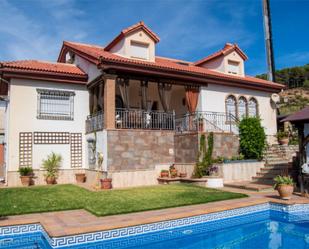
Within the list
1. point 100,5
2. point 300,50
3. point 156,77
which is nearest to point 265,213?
point 156,77

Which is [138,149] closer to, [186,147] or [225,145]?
[186,147]

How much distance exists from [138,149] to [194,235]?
7.32m

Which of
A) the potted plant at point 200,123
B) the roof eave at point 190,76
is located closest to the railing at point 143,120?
the potted plant at point 200,123

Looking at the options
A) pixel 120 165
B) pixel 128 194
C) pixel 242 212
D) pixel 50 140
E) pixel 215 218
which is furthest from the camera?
pixel 50 140

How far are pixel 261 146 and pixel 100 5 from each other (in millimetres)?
11352

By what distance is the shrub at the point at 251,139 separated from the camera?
1595cm

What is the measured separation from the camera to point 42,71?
15781 mm

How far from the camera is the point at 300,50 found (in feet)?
89.2

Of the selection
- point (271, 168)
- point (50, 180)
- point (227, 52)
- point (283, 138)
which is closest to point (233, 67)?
point (227, 52)

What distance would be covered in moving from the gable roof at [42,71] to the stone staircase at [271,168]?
9.71 m

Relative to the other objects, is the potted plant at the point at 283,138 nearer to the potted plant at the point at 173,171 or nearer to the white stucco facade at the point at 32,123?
the potted plant at the point at 173,171

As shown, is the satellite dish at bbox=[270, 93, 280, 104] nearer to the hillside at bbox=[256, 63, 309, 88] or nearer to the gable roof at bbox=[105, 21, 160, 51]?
the gable roof at bbox=[105, 21, 160, 51]

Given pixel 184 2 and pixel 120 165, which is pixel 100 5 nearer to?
pixel 184 2

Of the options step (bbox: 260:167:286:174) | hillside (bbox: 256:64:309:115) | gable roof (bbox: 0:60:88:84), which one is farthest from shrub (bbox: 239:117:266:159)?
hillside (bbox: 256:64:309:115)
